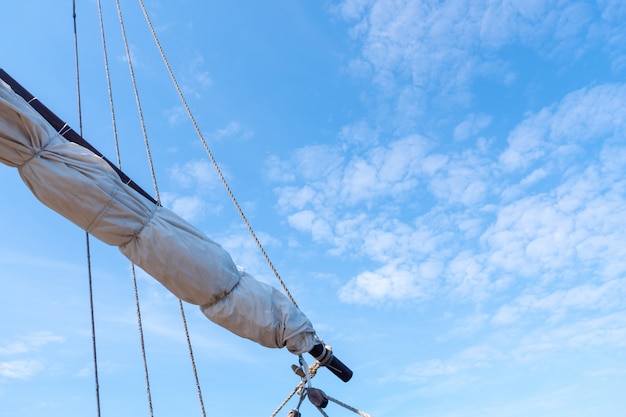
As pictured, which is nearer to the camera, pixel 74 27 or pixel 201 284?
pixel 201 284

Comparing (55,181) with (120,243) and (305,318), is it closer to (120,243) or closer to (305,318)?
(120,243)

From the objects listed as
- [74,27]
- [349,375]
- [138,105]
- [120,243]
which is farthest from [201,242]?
[74,27]

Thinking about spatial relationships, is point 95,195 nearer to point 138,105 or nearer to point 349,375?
point 349,375

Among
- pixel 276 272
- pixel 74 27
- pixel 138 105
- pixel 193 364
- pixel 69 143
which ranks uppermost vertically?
pixel 74 27

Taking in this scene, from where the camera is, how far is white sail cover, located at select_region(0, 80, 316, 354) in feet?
18.9

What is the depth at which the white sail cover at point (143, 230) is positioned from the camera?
18.9ft

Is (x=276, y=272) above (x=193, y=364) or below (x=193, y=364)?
above

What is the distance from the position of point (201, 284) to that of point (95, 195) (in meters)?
1.37

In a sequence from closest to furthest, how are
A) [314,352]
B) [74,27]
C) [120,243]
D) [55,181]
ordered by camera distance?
[55,181] < [120,243] < [314,352] < [74,27]

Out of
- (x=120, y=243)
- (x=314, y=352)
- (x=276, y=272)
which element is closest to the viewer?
(x=120, y=243)

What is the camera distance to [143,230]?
612 centimetres

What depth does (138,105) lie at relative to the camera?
408 inches

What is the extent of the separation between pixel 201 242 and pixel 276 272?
160 cm

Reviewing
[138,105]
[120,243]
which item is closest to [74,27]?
[138,105]
